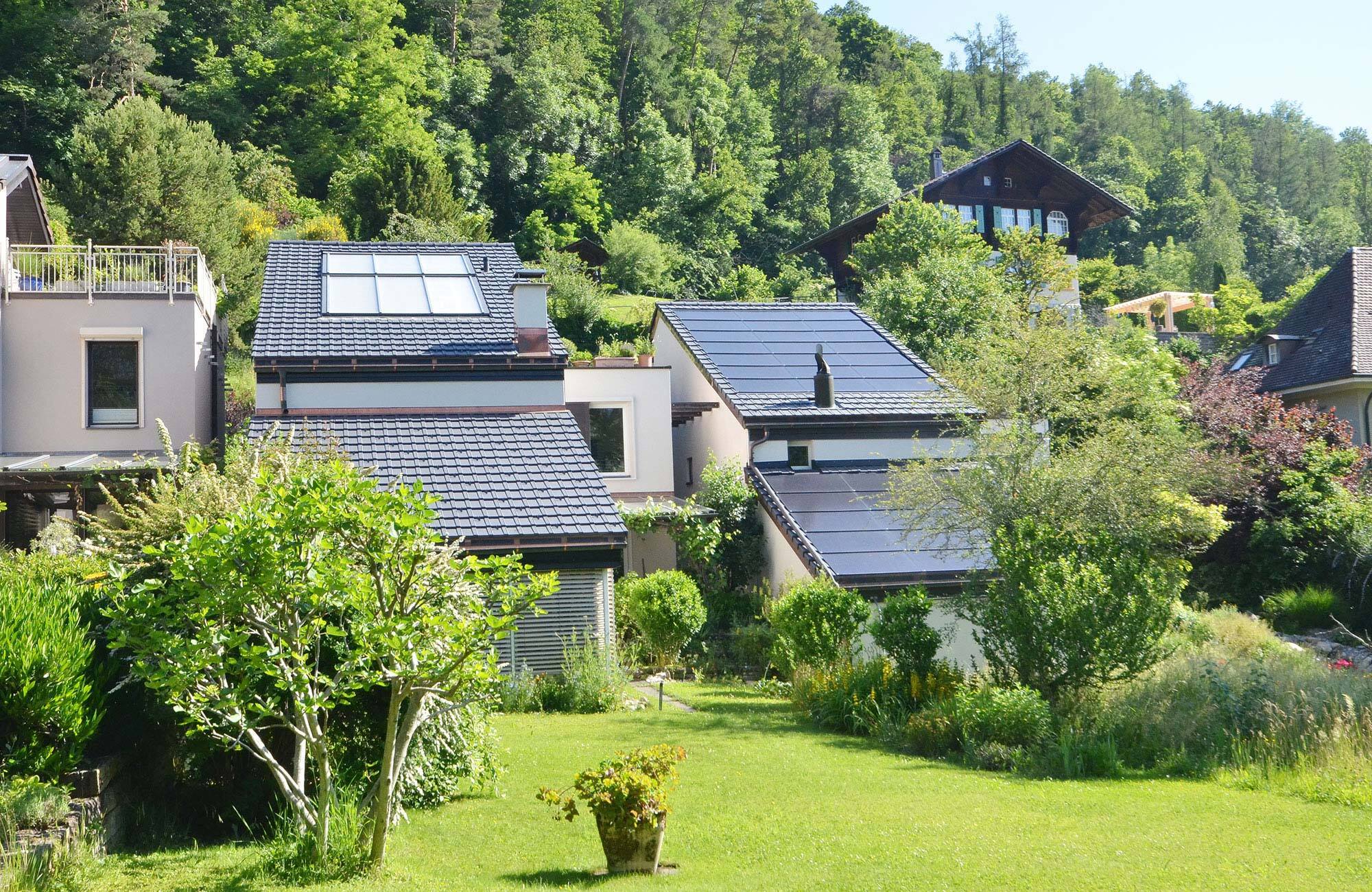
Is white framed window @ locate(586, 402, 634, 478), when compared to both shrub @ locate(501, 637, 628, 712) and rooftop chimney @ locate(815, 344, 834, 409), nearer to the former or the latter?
rooftop chimney @ locate(815, 344, 834, 409)

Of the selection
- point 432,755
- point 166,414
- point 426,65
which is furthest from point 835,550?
point 426,65

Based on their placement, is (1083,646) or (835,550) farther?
(835,550)

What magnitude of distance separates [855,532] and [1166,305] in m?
42.8

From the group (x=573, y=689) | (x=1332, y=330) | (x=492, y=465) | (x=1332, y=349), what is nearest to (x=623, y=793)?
(x=573, y=689)

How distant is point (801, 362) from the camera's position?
2583 centimetres

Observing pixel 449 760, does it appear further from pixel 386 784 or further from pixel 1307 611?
pixel 1307 611

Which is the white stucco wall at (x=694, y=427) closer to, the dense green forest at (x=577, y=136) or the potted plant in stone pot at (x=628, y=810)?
the potted plant in stone pot at (x=628, y=810)

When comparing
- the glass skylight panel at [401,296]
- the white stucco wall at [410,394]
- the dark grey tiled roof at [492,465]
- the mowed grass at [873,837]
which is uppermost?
the glass skylight panel at [401,296]

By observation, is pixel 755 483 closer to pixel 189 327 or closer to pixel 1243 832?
pixel 189 327

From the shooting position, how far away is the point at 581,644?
653 inches

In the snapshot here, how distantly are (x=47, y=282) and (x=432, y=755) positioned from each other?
19.1 metres

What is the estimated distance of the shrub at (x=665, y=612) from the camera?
60.6 ft

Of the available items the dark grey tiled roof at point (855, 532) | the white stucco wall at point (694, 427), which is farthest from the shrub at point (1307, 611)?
the white stucco wall at point (694, 427)

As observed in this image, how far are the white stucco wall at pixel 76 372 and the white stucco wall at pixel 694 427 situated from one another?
1063 centimetres
